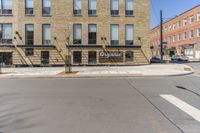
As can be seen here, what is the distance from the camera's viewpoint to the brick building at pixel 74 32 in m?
36.0

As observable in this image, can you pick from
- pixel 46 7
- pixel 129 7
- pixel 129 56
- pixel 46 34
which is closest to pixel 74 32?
pixel 46 34

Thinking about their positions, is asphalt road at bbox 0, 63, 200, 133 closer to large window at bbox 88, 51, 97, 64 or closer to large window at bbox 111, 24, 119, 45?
large window at bbox 88, 51, 97, 64

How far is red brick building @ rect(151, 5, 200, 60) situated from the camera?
2466 inches

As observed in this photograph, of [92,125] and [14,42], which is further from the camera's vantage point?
[14,42]

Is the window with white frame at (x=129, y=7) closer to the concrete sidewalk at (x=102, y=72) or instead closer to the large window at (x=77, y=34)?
the large window at (x=77, y=34)

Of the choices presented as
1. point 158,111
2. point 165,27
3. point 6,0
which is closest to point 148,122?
point 158,111

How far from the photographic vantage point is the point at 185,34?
227 ft

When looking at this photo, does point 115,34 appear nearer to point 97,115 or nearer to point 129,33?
point 129,33

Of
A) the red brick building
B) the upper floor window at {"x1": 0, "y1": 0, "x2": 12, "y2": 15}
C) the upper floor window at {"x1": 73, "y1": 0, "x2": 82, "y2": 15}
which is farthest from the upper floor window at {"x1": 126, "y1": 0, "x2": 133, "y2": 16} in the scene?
the red brick building

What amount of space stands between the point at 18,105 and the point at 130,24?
97.6 ft

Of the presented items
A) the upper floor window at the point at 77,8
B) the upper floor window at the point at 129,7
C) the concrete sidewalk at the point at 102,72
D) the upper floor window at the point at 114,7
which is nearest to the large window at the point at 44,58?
the upper floor window at the point at 77,8

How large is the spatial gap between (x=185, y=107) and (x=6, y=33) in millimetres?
32750

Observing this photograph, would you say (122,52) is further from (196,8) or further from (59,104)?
(196,8)

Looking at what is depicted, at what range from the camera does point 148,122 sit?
21.1 feet
